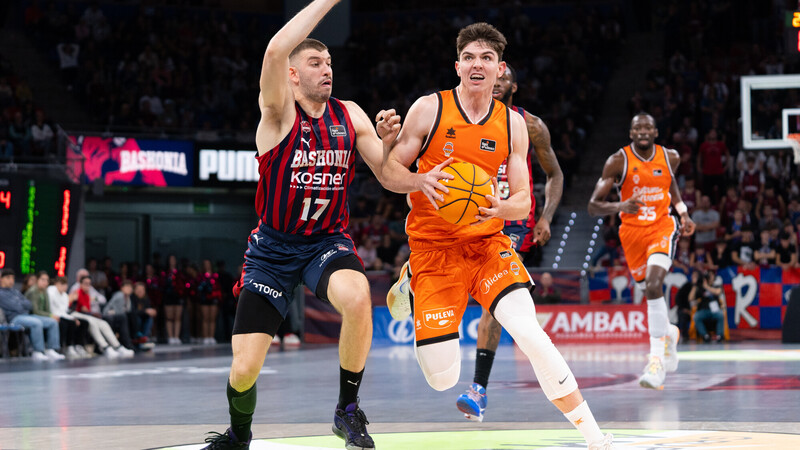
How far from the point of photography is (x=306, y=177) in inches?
225

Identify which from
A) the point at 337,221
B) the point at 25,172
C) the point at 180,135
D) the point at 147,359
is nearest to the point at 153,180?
the point at 180,135

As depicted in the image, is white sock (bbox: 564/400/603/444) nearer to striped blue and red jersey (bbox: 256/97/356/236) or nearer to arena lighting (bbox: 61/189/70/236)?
striped blue and red jersey (bbox: 256/97/356/236)

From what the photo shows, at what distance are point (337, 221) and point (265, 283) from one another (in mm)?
549

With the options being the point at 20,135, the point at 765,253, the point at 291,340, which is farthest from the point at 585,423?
the point at 20,135

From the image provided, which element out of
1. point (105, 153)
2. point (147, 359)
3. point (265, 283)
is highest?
point (105, 153)

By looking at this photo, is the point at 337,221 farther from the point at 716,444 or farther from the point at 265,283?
the point at 716,444

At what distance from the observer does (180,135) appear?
21.8m

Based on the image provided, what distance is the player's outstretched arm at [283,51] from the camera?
532 cm

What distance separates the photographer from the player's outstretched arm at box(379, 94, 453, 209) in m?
5.53

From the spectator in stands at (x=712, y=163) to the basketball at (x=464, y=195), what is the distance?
16.3m

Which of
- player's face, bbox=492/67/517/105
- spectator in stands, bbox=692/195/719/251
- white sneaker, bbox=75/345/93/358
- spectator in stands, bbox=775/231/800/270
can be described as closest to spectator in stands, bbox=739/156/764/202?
spectator in stands, bbox=692/195/719/251

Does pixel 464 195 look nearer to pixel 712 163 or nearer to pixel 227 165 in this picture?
pixel 712 163

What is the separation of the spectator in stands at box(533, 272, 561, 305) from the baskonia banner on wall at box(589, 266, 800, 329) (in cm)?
131

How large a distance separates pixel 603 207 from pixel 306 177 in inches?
207
